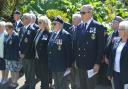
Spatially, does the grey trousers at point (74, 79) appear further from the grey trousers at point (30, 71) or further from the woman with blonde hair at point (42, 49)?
the grey trousers at point (30, 71)

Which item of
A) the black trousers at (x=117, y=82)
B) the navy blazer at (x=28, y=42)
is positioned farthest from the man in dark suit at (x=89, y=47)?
the navy blazer at (x=28, y=42)

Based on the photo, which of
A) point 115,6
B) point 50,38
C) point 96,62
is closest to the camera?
point 96,62

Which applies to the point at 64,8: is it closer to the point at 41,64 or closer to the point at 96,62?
the point at 41,64

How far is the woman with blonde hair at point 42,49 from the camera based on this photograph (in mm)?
8836

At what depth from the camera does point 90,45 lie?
777 cm

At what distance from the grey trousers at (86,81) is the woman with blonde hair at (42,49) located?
1293 mm

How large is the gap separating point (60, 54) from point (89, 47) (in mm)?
795

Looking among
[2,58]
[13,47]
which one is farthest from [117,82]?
[2,58]

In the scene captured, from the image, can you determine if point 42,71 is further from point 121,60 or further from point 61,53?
point 121,60

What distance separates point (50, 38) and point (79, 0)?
7639 millimetres

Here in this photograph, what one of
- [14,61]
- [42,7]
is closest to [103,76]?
[14,61]

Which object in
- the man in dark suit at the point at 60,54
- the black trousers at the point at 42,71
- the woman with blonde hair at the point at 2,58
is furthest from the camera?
the woman with blonde hair at the point at 2,58

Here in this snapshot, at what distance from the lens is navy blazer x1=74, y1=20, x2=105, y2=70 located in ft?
25.3

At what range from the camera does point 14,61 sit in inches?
380
